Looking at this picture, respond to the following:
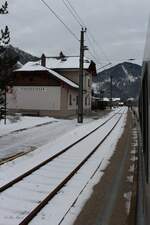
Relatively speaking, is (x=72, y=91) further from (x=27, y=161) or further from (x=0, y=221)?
(x=0, y=221)

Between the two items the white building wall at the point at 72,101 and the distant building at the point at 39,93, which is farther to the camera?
the white building wall at the point at 72,101

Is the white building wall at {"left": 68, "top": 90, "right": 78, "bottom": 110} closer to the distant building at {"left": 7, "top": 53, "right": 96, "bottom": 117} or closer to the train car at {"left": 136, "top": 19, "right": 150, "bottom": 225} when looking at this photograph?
the distant building at {"left": 7, "top": 53, "right": 96, "bottom": 117}

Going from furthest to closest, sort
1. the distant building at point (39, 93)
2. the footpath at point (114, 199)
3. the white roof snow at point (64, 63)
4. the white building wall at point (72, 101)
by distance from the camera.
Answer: the white roof snow at point (64, 63)
the white building wall at point (72, 101)
the distant building at point (39, 93)
the footpath at point (114, 199)

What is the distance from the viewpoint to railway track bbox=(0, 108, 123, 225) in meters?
6.86

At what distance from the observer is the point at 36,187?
880cm

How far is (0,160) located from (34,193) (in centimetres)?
451

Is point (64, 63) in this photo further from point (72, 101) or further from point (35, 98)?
point (35, 98)

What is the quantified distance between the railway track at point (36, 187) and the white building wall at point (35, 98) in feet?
102

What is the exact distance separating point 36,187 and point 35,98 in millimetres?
37197

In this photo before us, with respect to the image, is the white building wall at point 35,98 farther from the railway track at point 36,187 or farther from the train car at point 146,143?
the train car at point 146,143

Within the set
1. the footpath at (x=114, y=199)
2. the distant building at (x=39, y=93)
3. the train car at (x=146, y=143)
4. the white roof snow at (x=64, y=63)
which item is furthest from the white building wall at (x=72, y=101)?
the train car at (x=146, y=143)

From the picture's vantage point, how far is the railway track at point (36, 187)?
6863 mm

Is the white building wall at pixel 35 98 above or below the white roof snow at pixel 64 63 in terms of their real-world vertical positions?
below

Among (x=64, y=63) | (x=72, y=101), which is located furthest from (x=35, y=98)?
(x=64, y=63)
